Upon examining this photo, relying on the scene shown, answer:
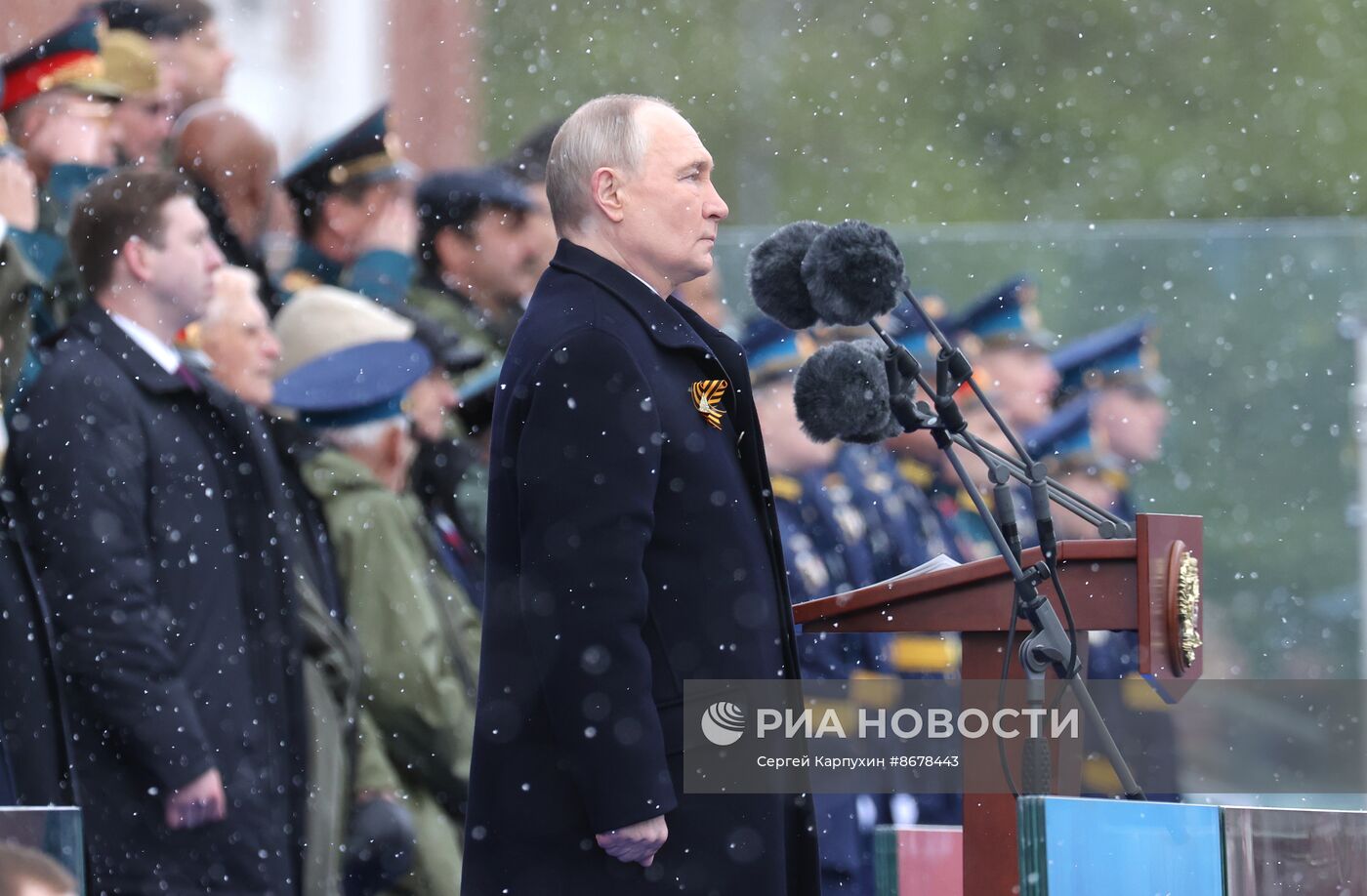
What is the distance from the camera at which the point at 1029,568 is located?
2.56m

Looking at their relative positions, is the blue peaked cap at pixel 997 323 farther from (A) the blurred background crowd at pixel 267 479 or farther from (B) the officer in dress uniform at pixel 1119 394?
(A) the blurred background crowd at pixel 267 479

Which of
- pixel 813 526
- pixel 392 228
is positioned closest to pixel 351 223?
pixel 392 228

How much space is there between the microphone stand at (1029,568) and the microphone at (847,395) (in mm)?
23

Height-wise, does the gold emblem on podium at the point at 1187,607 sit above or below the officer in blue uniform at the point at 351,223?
below

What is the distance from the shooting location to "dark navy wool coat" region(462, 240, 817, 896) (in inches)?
99.1

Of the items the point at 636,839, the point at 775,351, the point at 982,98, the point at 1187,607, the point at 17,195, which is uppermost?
the point at 982,98

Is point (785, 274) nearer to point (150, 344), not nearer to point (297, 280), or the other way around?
point (150, 344)

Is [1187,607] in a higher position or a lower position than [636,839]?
higher

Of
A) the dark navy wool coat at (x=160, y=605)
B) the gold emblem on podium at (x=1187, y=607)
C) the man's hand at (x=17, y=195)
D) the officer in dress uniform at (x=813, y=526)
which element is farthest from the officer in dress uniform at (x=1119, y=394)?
the gold emblem on podium at (x=1187, y=607)

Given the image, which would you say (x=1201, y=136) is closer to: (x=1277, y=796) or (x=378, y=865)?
(x=1277, y=796)

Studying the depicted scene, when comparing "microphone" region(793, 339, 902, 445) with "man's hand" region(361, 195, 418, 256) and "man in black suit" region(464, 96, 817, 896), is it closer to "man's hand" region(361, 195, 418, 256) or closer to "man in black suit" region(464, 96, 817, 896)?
"man in black suit" region(464, 96, 817, 896)

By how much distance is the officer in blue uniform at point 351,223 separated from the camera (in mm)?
5633

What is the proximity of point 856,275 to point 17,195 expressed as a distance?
2.52 meters

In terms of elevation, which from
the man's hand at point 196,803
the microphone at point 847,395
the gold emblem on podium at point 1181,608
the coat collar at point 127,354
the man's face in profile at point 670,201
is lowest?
the man's hand at point 196,803
